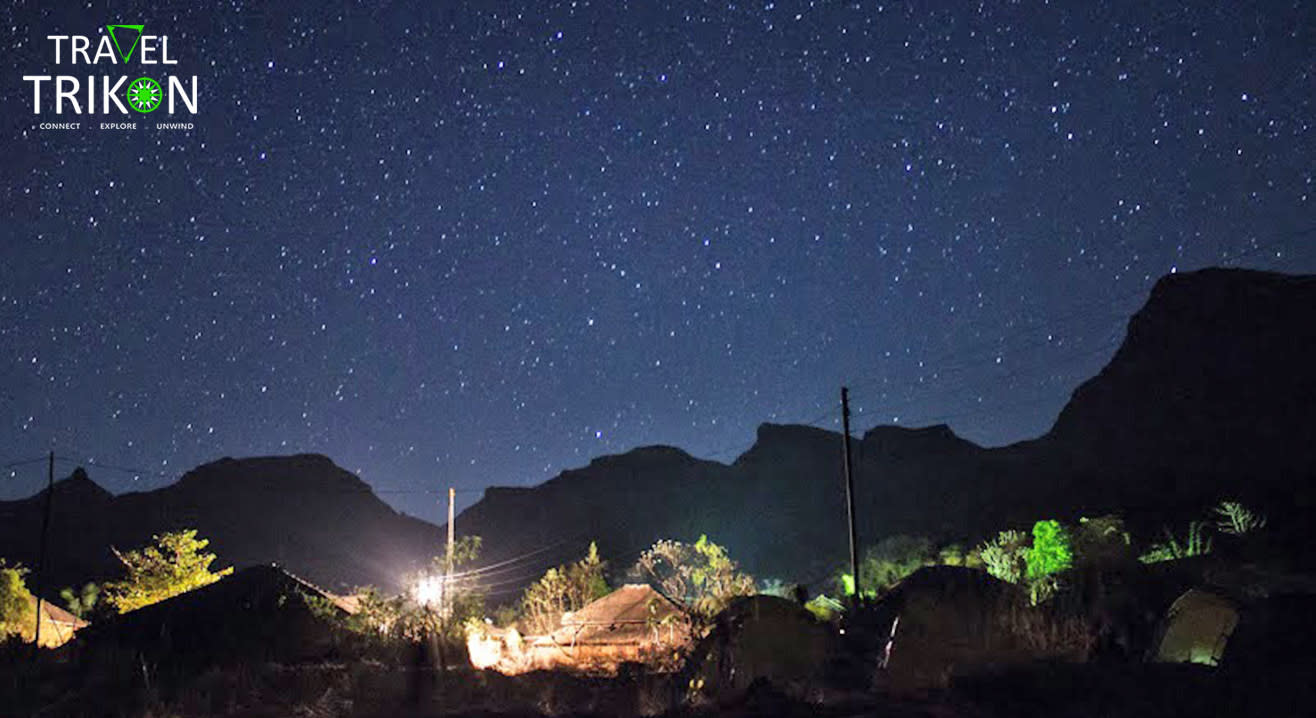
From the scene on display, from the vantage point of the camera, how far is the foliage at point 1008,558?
3381 cm

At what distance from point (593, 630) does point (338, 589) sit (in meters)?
63.0

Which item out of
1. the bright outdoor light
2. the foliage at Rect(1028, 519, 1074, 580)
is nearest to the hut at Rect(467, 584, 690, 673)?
the bright outdoor light

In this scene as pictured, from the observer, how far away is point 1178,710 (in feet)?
25.3

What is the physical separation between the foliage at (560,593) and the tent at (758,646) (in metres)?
20.2

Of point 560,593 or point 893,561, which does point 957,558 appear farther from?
point 560,593

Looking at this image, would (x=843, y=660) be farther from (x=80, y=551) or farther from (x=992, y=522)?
(x=80, y=551)

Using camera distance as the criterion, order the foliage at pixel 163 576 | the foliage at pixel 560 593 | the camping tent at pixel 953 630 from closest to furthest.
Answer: the camping tent at pixel 953 630, the foliage at pixel 560 593, the foliage at pixel 163 576

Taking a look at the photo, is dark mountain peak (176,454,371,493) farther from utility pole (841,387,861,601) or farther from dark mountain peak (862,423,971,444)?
utility pole (841,387,861,601)

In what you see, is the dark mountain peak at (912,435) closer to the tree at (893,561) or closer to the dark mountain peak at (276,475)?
the tree at (893,561)

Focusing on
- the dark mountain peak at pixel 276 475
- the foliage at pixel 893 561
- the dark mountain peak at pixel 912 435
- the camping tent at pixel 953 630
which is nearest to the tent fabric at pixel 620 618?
the camping tent at pixel 953 630

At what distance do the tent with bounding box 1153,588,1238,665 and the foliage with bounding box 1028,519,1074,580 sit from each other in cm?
1626

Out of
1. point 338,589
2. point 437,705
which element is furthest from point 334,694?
point 338,589

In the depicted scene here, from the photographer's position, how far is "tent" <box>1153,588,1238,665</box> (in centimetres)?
1597

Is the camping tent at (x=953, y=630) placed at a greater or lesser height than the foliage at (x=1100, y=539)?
lesser
